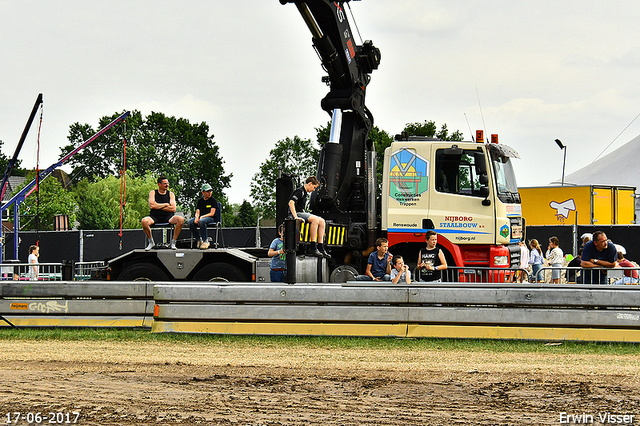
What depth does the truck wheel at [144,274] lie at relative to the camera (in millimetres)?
12320

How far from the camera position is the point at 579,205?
24.7m

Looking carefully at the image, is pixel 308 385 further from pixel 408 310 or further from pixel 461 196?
pixel 461 196

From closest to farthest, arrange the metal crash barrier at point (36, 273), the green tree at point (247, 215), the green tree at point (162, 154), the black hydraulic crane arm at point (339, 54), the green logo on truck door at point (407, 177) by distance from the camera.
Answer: the green logo on truck door at point (407, 177) < the black hydraulic crane arm at point (339, 54) < the metal crash barrier at point (36, 273) < the green tree at point (247, 215) < the green tree at point (162, 154)

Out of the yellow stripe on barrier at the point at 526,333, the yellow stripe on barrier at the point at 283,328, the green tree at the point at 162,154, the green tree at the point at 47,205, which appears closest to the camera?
the yellow stripe on barrier at the point at 526,333

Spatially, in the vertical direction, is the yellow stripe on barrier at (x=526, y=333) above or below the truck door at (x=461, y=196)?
below

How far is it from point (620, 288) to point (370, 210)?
4.72 metres

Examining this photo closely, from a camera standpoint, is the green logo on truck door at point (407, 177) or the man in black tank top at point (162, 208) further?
the green logo on truck door at point (407, 177)

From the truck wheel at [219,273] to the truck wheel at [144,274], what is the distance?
1.99 feet

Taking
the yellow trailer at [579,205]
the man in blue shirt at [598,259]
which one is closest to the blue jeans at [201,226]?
the man in blue shirt at [598,259]

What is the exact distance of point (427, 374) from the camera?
7.25 m

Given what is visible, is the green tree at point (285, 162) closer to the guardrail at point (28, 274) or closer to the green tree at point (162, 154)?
the green tree at point (162, 154)

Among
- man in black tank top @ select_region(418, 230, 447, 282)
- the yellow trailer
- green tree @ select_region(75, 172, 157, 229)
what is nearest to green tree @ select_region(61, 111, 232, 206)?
green tree @ select_region(75, 172, 157, 229)

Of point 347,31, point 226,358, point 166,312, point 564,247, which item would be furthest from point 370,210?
point 564,247

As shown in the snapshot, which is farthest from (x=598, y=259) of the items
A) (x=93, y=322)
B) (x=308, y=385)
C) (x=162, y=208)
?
(x=93, y=322)
